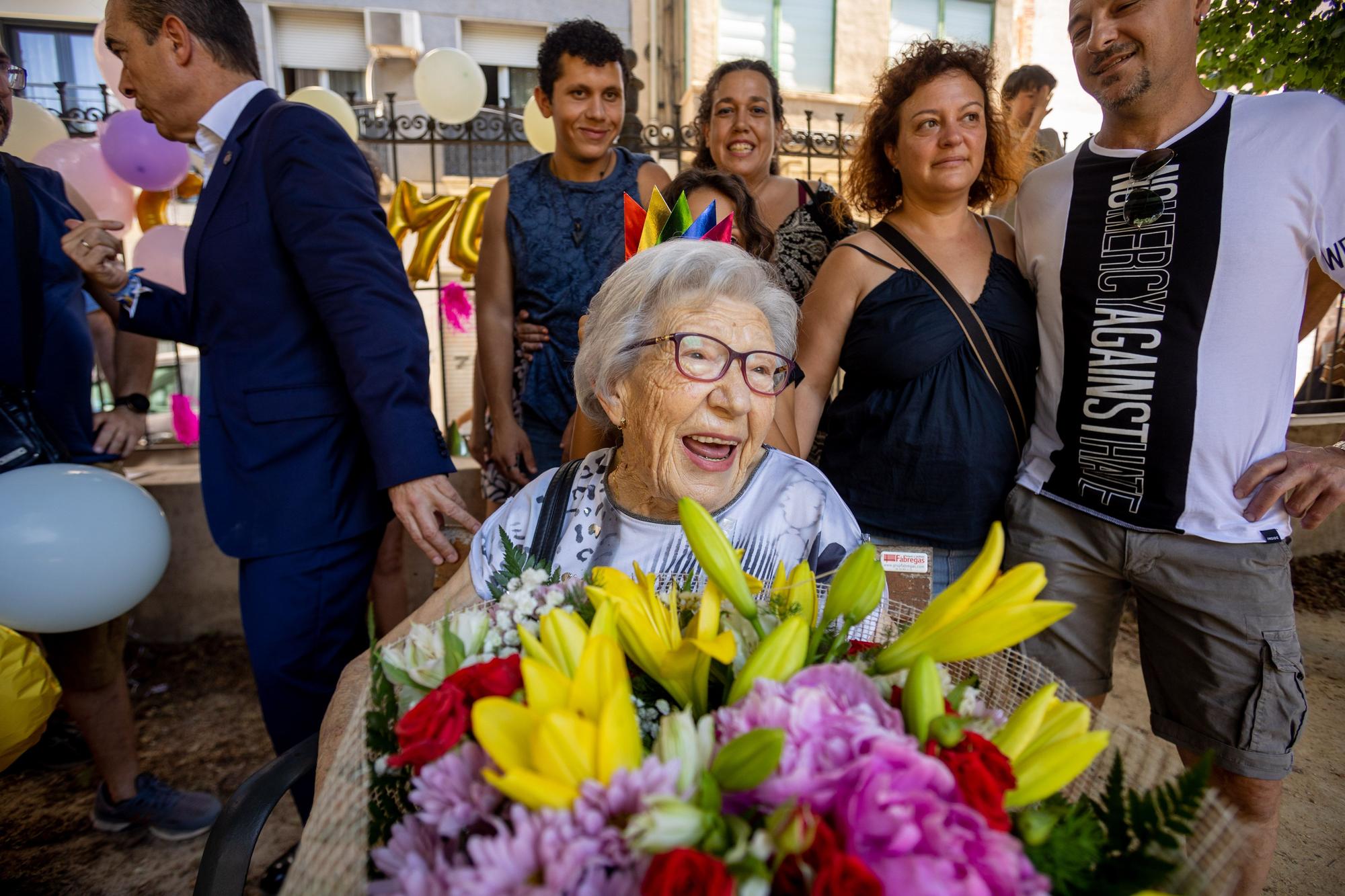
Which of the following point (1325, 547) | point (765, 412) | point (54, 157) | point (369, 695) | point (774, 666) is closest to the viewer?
point (774, 666)

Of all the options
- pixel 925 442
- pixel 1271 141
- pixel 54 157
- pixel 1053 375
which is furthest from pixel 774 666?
pixel 54 157

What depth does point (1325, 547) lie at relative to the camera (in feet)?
16.3

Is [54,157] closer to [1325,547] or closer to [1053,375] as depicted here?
[1053,375]

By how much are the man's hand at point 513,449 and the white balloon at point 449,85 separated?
363 centimetres

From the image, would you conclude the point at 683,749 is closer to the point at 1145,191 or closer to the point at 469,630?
the point at 469,630

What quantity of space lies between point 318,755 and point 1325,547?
589 cm

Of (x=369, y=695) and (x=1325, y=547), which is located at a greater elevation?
(x=369, y=695)

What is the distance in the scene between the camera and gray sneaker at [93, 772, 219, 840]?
2.67m

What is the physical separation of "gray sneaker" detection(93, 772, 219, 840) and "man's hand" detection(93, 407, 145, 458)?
1.12 m

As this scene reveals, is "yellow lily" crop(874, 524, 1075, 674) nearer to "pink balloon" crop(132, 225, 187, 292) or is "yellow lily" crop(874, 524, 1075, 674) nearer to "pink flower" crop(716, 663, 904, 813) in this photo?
"pink flower" crop(716, 663, 904, 813)

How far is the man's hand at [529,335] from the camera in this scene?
279 centimetres

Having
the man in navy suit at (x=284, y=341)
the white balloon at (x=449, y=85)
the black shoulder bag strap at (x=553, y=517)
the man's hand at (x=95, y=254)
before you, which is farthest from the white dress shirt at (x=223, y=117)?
the white balloon at (x=449, y=85)

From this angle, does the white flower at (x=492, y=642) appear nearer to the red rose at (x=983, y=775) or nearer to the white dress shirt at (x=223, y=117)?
the red rose at (x=983, y=775)

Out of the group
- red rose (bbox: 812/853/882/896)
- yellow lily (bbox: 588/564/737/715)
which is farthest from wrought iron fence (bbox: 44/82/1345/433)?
red rose (bbox: 812/853/882/896)
